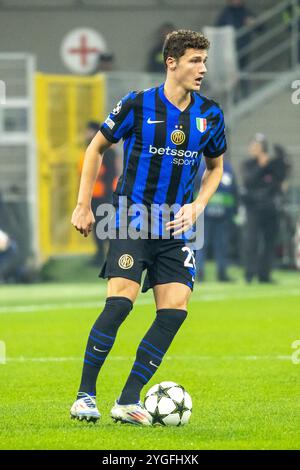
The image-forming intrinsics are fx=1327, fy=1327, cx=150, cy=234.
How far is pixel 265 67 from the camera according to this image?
88.2 feet

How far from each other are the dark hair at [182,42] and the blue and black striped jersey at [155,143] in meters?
0.27

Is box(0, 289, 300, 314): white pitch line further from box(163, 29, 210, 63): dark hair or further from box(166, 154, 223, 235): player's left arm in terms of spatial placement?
box(163, 29, 210, 63): dark hair

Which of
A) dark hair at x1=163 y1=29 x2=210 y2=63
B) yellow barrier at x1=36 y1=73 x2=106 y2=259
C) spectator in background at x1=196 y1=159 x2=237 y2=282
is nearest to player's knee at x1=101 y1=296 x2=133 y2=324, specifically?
dark hair at x1=163 y1=29 x2=210 y2=63

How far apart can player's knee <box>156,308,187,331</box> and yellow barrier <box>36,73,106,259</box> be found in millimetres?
13677

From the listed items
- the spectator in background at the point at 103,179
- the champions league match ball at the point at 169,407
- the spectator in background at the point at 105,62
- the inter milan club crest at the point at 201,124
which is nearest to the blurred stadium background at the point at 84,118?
the spectator in background at the point at 105,62

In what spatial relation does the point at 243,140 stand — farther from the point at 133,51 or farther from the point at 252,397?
the point at 252,397

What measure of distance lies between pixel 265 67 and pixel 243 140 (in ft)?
10.1

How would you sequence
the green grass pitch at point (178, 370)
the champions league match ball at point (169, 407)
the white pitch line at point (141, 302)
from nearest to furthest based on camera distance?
1. the green grass pitch at point (178, 370)
2. the champions league match ball at point (169, 407)
3. the white pitch line at point (141, 302)

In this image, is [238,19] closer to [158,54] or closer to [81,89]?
[158,54]

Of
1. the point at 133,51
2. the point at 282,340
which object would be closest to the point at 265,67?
the point at 133,51

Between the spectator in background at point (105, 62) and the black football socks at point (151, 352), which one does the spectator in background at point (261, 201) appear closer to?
the spectator in background at point (105, 62)

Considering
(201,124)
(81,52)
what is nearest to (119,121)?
(201,124)

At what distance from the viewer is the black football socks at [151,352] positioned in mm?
7398
